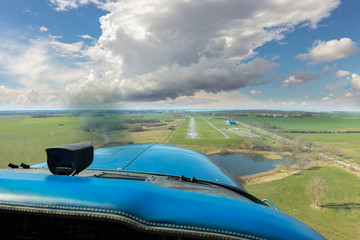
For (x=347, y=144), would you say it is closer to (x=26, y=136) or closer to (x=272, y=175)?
(x=272, y=175)

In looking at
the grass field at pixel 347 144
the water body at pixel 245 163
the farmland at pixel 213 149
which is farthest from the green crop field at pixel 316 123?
the water body at pixel 245 163

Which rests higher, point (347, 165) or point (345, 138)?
point (345, 138)

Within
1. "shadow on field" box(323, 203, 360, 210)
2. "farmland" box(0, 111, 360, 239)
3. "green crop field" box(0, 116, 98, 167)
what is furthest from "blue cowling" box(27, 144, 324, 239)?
"shadow on field" box(323, 203, 360, 210)

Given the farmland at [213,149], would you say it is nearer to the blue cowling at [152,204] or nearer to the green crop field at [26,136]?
the green crop field at [26,136]

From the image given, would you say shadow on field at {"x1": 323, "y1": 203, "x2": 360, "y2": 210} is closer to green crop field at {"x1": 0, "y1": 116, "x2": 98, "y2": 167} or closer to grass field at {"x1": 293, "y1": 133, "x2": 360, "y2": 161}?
grass field at {"x1": 293, "y1": 133, "x2": 360, "y2": 161}

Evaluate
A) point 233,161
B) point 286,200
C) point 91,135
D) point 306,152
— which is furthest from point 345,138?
point 91,135

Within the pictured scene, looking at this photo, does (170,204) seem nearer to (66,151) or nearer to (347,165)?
(66,151)
